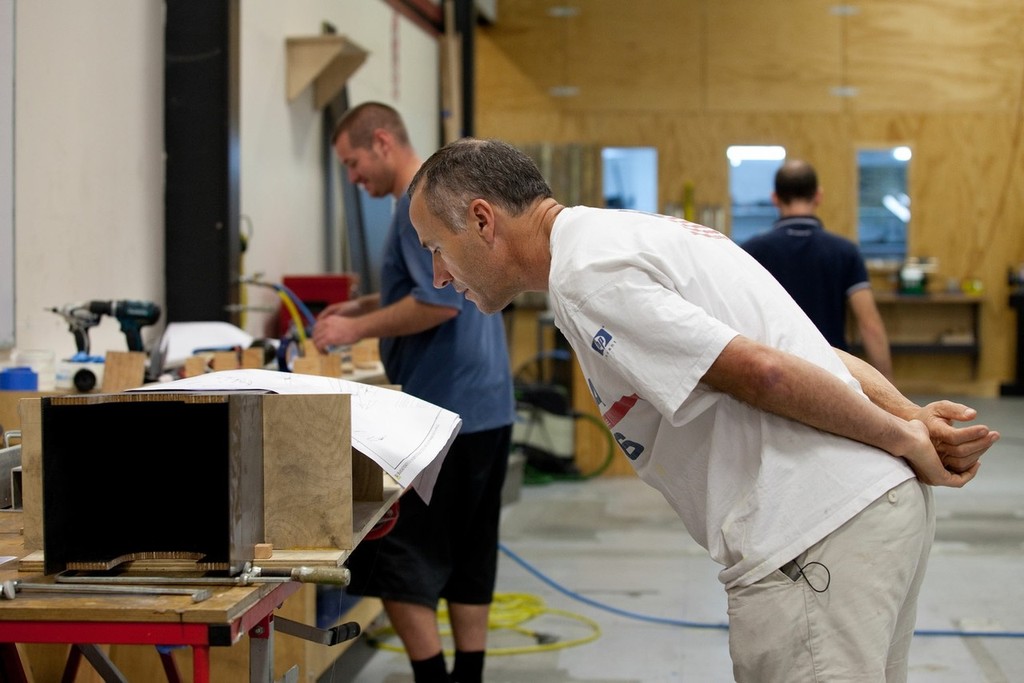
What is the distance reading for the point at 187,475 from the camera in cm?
140

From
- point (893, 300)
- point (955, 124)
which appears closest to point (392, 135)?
point (893, 300)

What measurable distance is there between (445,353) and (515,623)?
140 centimetres

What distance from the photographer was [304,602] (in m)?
2.90

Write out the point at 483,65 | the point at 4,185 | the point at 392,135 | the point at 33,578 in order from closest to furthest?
the point at 33,578 < the point at 4,185 < the point at 392,135 < the point at 483,65

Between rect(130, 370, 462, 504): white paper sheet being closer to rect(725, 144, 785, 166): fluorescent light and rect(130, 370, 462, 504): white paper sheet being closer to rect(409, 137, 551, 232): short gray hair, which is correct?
rect(409, 137, 551, 232): short gray hair

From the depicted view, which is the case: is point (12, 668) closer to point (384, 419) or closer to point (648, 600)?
point (384, 419)

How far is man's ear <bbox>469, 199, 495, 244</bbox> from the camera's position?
1591 mm

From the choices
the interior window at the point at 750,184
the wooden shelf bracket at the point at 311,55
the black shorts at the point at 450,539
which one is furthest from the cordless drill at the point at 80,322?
the interior window at the point at 750,184

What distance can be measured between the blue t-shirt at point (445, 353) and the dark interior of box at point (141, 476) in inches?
53.9

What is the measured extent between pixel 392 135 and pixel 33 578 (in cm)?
193

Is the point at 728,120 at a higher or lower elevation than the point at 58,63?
higher

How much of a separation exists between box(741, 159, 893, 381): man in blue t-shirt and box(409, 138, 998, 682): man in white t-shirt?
93.3 inches

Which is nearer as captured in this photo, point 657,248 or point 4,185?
point 657,248

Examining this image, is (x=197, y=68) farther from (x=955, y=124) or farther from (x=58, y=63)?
(x=955, y=124)
